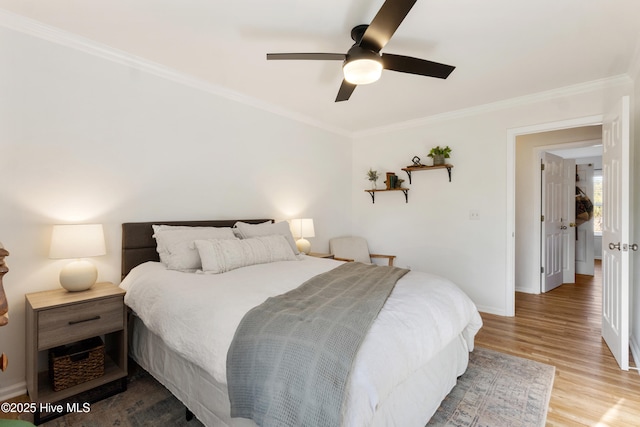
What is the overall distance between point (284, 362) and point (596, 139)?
4.90m

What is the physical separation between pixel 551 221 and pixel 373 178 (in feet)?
9.28

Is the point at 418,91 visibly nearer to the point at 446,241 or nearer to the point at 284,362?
the point at 446,241

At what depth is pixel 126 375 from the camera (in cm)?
209

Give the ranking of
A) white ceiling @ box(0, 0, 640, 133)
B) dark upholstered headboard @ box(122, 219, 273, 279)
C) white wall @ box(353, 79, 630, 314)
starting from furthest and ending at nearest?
white wall @ box(353, 79, 630, 314), dark upholstered headboard @ box(122, 219, 273, 279), white ceiling @ box(0, 0, 640, 133)

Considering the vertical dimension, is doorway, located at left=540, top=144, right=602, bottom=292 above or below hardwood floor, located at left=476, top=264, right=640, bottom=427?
above

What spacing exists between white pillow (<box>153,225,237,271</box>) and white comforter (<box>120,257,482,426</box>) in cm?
11

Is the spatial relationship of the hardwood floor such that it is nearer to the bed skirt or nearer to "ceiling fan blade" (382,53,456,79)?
the bed skirt

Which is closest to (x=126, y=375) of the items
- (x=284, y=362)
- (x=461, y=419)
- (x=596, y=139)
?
(x=284, y=362)

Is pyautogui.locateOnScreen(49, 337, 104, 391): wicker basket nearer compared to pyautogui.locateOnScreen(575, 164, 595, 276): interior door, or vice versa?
pyautogui.locateOnScreen(49, 337, 104, 391): wicker basket

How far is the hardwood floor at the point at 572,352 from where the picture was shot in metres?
1.87

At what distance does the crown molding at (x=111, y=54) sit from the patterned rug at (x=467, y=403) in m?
2.44

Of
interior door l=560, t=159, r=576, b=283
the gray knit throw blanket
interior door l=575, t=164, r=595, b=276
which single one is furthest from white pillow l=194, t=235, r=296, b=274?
interior door l=575, t=164, r=595, b=276

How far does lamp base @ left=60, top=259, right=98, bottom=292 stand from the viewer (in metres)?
2.05

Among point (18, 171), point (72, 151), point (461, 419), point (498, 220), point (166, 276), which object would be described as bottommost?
point (461, 419)
